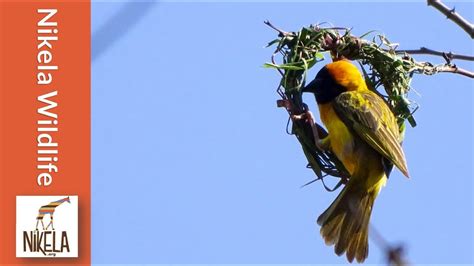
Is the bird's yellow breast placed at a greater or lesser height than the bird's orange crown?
lesser

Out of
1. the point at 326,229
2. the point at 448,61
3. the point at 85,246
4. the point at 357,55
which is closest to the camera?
the point at 448,61

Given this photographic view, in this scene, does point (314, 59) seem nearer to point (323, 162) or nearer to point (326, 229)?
point (323, 162)

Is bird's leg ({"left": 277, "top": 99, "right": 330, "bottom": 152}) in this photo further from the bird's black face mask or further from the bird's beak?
the bird's black face mask

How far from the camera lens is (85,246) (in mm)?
4953

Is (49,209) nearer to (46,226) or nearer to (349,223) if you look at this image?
(46,226)

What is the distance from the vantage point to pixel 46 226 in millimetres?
5176

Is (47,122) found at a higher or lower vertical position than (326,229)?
higher

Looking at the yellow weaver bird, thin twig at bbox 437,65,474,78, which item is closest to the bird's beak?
the yellow weaver bird

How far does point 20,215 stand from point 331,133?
207cm

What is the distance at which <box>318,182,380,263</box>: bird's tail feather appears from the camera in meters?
3.76

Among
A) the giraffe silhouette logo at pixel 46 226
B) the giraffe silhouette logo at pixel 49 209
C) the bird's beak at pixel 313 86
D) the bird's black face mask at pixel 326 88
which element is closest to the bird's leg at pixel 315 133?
the bird's beak at pixel 313 86

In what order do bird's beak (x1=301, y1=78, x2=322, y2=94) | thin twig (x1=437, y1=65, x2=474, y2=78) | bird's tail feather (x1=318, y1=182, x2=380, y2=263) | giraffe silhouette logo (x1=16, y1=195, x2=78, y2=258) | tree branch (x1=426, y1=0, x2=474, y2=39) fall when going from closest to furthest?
tree branch (x1=426, y1=0, x2=474, y2=39) → thin twig (x1=437, y1=65, x2=474, y2=78) → bird's tail feather (x1=318, y1=182, x2=380, y2=263) → bird's beak (x1=301, y1=78, x2=322, y2=94) → giraffe silhouette logo (x1=16, y1=195, x2=78, y2=258)

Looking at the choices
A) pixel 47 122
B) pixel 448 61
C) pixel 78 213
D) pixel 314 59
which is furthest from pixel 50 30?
pixel 448 61

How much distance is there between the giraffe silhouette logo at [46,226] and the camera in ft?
16.1
